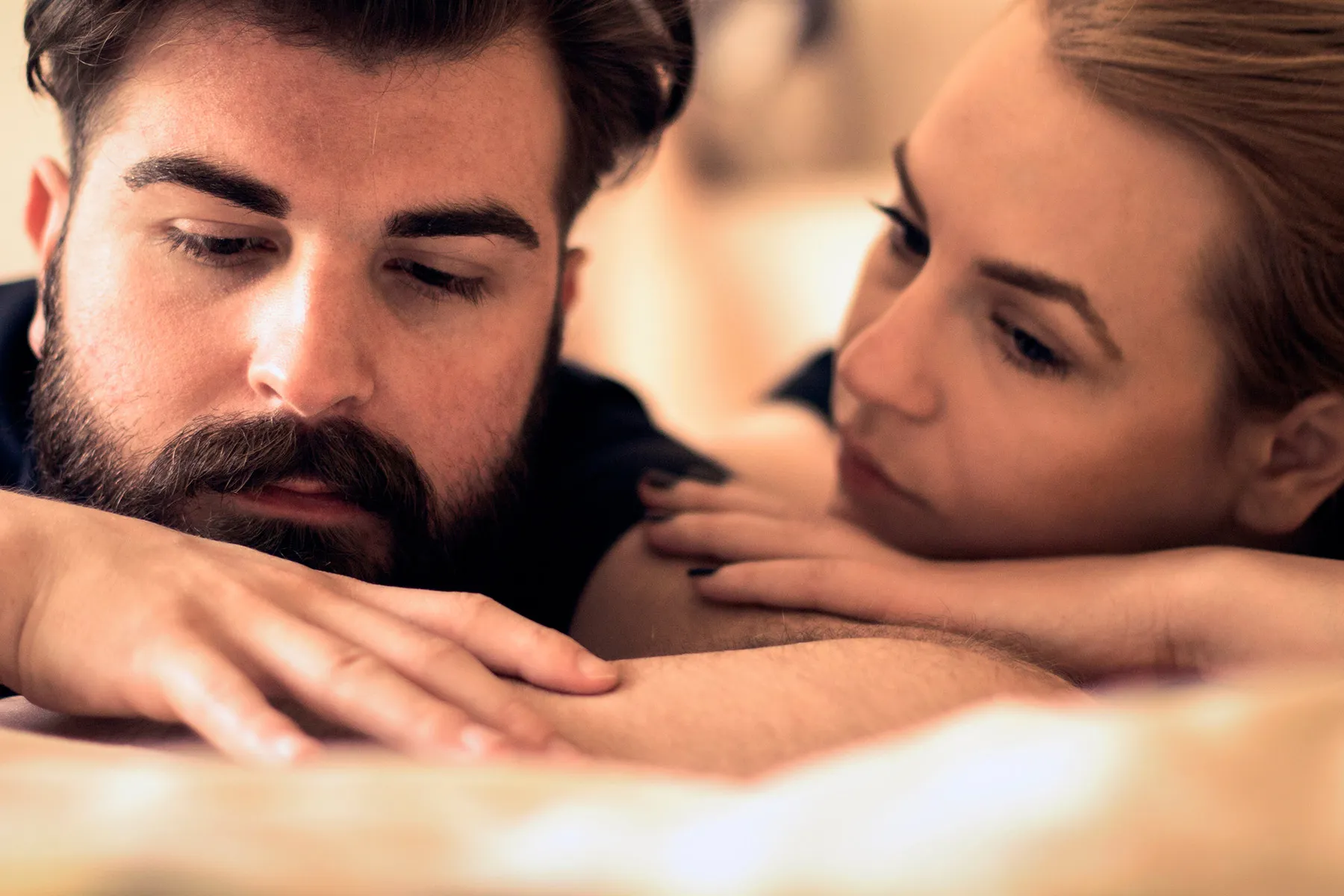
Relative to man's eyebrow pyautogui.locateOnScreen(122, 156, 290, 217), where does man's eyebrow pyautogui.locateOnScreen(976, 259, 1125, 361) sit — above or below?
below

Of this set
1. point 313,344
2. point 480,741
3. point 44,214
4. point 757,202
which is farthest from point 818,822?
point 757,202

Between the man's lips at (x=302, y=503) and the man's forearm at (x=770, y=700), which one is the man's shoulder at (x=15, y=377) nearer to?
the man's lips at (x=302, y=503)

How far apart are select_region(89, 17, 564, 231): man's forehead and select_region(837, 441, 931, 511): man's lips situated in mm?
450

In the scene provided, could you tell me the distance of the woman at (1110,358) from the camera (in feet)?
3.14

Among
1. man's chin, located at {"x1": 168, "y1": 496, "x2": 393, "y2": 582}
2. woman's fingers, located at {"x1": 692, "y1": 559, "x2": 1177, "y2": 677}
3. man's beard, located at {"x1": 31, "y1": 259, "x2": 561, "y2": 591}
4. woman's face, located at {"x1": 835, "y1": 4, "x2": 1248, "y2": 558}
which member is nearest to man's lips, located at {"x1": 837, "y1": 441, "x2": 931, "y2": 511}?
woman's face, located at {"x1": 835, "y1": 4, "x2": 1248, "y2": 558}

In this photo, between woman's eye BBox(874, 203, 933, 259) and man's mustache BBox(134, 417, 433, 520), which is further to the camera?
woman's eye BBox(874, 203, 933, 259)

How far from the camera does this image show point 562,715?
66 centimetres

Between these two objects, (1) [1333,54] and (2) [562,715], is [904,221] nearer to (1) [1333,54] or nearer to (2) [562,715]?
(1) [1333,54]

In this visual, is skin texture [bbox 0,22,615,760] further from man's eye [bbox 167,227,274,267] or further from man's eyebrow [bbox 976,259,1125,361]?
man's eyebrow [bbox 976,259,1125,361]

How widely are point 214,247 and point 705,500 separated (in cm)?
52

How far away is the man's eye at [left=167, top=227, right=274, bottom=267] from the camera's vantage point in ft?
2.97

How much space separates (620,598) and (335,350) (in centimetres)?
37

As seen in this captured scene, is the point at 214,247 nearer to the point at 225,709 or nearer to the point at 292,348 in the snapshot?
the point at 292,348

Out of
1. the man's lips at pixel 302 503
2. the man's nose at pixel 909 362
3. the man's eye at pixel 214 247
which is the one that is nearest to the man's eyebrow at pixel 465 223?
the man's eye at pixel 214 247
